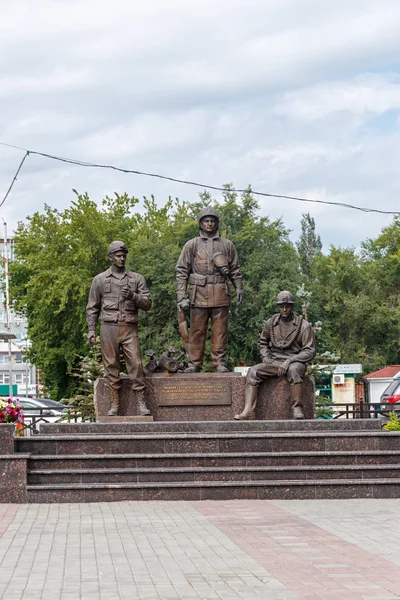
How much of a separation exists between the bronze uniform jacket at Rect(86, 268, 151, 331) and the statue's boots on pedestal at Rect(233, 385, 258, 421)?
1.74 metres

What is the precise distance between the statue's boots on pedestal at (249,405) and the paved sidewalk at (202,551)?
6.05 feet

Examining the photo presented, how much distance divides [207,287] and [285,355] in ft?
4.81

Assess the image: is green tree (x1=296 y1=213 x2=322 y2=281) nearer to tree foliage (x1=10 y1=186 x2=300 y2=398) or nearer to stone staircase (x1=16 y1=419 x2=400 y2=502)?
tree foliage (x1=10 y1=186 x2=300 y2=398)

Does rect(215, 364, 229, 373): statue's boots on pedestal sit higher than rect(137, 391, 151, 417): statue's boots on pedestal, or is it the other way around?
rect(215, 364, 229, 373): statue's boots on pedestal

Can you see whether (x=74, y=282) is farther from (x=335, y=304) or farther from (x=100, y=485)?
(x=100, y=485)

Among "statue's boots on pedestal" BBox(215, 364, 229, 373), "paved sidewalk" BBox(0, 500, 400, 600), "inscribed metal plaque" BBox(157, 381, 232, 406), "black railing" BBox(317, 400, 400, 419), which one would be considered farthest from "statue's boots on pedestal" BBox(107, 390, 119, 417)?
"black railing" BBox(317, 400, 400, 419)

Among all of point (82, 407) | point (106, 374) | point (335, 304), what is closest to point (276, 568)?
point (106, 374)

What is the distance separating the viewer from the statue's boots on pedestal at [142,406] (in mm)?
14281

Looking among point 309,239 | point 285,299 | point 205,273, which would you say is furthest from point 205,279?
point 309,239

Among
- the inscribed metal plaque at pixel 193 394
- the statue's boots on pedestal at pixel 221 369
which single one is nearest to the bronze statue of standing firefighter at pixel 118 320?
the inscribed metal plaque at pixel 193 394

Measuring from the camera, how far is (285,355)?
14.6 m

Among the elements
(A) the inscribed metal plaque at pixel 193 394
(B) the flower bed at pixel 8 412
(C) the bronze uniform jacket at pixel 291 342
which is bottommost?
(B) the flower bed at pixel 8 412

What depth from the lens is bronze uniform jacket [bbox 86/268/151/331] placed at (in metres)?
14.4

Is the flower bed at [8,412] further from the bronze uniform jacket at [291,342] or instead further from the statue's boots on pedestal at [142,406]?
the bronze uniform jacket at [291,342]
